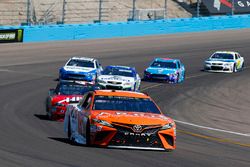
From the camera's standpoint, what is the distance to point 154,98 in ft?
105

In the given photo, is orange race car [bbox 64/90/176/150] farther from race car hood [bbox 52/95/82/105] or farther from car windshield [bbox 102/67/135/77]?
car windshield [bbox 102/67/135/77]

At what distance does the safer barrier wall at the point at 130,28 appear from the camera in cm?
4975

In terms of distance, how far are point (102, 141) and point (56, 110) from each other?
762 cm

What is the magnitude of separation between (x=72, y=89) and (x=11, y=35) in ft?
79.5

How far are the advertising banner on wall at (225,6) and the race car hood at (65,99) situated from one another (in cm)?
4022

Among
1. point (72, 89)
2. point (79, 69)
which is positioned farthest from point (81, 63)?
point (72, 89)

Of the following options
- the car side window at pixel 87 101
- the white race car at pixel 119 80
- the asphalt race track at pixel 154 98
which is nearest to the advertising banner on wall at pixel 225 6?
the asphalt race track at pixel 154 98

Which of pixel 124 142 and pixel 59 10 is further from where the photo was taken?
pixel 59 10

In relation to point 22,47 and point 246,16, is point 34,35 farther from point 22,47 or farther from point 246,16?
point 246,16

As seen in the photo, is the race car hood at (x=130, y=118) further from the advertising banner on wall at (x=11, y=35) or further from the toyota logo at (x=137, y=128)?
the advertising banner on wall at (x=11, y=35)

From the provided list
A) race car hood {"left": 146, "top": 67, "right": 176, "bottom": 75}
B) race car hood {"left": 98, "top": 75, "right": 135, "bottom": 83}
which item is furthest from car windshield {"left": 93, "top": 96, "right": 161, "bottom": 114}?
race car hood {"left": 146, "top": 67, "right": 176, "bottom": 75}

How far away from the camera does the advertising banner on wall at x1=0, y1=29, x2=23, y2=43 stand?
4741 centimetres

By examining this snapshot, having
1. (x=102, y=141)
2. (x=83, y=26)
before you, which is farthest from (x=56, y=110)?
(x=83, y=26)

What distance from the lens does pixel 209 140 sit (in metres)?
20.0
